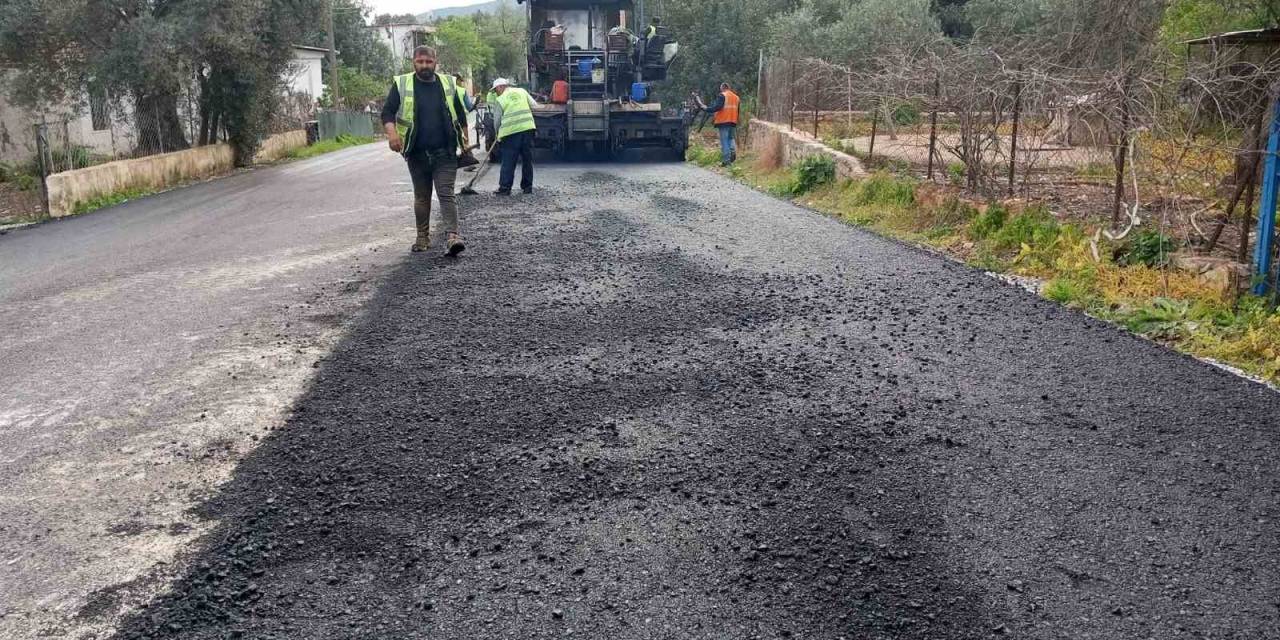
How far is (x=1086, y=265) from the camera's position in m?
7.35

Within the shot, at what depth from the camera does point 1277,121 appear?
6.09 meters

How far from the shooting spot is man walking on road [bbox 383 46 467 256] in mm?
8578

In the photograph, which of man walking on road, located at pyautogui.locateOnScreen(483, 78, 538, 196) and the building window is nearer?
man walking on road, located at pyautogui.locateOnScreen(483, 78, 538, 196)

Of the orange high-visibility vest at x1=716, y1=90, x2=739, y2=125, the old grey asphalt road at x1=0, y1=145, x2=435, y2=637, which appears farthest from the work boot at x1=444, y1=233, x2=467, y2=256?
the orange high-visibility vest at x1=716, y1=90, x2=739, y2=125

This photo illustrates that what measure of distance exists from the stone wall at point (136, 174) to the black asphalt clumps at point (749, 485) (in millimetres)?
10283

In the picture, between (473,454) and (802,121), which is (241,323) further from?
(802,121)

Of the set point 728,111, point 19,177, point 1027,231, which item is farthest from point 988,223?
point 19,177

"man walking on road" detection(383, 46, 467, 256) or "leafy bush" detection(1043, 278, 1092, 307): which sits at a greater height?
"man walking on road" detection(383, 46, 467, 256)

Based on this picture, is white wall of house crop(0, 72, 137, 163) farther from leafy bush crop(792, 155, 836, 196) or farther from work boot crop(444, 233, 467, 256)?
leafy bush crop(792, 155, 836, 196)

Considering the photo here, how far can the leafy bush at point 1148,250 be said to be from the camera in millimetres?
7145

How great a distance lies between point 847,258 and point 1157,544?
5.36 m

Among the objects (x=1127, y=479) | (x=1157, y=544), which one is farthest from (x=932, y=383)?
(x=1157, y=544)

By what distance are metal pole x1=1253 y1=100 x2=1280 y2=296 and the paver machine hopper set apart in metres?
14.4

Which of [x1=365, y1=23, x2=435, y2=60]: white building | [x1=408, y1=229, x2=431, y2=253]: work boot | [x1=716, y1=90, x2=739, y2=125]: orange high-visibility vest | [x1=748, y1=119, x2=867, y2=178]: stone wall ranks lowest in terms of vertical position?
[x1=408, y1=229, x2=431, y2=253]: work boot
